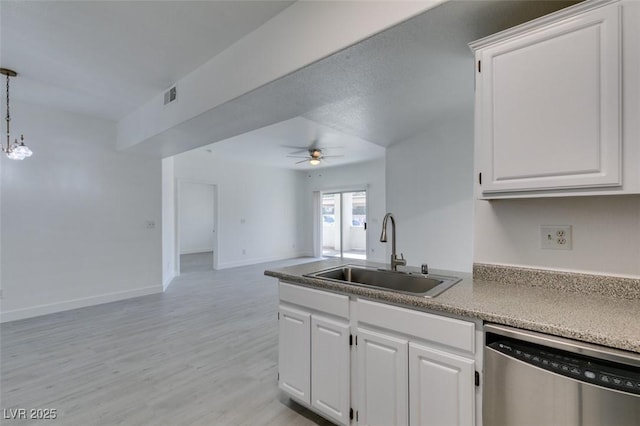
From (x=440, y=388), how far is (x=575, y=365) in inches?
20.6

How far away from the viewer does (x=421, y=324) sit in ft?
4.34

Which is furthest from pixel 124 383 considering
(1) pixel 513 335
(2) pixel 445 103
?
(2) pixel 445 103

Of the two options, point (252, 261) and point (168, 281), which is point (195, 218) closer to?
point (252, 261)

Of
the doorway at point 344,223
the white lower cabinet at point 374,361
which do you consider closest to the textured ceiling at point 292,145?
the doorway at point 344,223

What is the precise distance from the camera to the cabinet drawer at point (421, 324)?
1.21m

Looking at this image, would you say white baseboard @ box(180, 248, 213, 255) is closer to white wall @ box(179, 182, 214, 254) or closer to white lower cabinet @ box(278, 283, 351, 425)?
white wall @ box(179, 182, 214, 254)

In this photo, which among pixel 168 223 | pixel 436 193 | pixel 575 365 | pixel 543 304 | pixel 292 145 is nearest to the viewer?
pixel 575 365

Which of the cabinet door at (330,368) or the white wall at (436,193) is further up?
the white wall at (436,193)

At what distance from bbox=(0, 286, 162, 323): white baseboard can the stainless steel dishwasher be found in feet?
16.2

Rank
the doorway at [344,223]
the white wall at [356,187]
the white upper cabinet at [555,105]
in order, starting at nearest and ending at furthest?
the white upper cabinet at [555,105]
the white wall at [356,187]
the doorway at [344,223]

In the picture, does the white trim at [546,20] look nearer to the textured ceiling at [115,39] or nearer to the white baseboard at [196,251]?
the textured ceiling at [115,39]

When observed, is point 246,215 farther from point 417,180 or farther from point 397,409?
point 397,409

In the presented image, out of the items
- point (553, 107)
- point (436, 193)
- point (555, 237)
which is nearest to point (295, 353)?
point (555, 237)

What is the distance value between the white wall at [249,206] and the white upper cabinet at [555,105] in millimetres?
6073
